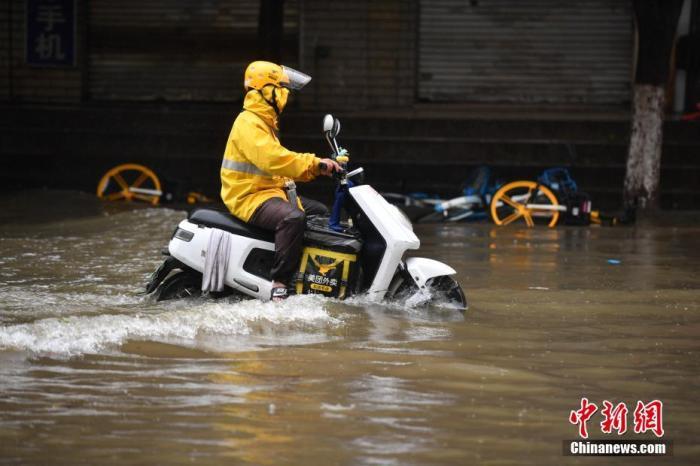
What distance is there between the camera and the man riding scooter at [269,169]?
6758mm

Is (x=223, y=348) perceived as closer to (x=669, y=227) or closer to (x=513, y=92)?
(x=669, y=227)

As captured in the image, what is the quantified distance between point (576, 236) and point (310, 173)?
4902 mm

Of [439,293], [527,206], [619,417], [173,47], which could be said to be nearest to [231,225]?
[439,293]

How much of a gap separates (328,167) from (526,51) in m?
9.76

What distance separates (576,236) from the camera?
35.9 feet

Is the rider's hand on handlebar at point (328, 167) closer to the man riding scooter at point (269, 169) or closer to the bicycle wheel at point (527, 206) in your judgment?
the man riding scooter at point (269, 169)

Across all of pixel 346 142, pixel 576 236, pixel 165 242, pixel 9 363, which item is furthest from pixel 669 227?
pixel 9 363

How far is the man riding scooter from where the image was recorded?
676cm

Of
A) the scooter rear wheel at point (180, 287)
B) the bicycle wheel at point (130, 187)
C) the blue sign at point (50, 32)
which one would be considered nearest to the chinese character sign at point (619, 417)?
the scooter rear wheel at point (180, 287)

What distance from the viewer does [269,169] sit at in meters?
6.77

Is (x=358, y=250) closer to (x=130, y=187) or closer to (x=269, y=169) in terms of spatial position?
(x=269, y=169)

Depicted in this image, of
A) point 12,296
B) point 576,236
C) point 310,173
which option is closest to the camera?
point 310,173

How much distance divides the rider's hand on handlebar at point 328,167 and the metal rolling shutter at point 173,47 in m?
9.49

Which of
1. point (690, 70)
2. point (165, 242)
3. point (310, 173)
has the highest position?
point (690, 70)
